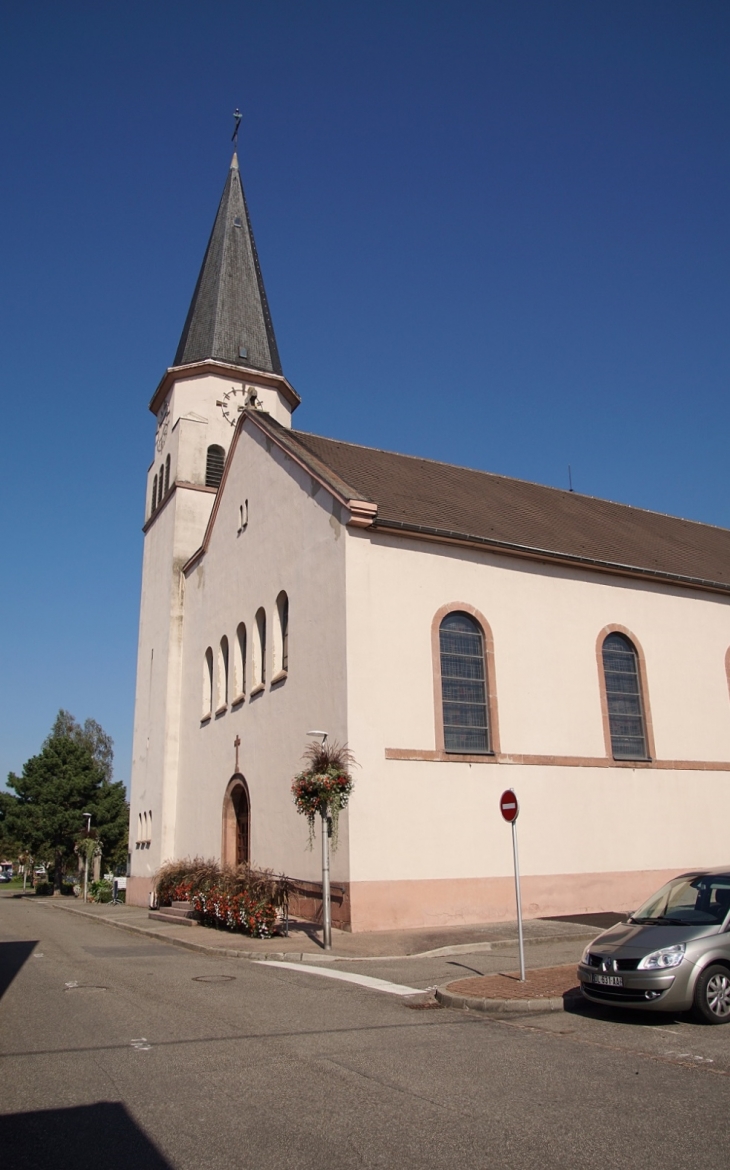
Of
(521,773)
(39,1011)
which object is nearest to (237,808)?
(521,773)

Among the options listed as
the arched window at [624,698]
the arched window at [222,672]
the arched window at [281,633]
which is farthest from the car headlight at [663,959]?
the arched window at [222,672]

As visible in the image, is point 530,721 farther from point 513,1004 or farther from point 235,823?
point 513,1004

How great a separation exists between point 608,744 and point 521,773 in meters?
2.78

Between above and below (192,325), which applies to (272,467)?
below

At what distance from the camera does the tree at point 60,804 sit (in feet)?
173

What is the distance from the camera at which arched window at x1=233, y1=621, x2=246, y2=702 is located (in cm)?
2336

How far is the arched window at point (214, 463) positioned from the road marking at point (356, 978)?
791 inches

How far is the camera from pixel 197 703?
26922 mm

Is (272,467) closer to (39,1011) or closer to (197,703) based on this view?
(197,703)

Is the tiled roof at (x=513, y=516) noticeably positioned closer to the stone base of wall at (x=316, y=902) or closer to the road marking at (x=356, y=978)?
the stone base of wall at (x=316, y=902)

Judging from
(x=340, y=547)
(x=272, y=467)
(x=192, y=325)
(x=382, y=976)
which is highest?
(x=192, y=325)

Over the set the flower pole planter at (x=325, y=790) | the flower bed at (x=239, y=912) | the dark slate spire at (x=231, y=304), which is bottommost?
the flower bed at (x=239, y=912)

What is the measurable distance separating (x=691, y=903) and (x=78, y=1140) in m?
6.65

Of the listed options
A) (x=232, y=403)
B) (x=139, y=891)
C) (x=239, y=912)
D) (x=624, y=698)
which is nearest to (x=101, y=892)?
(x=139, y=891)
